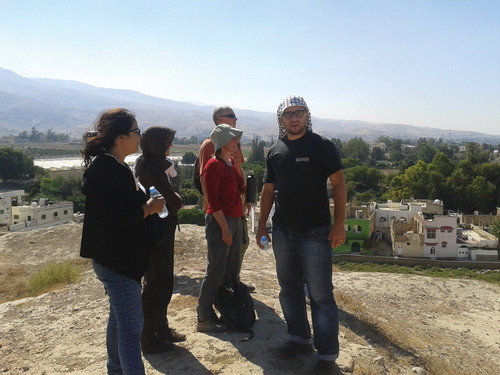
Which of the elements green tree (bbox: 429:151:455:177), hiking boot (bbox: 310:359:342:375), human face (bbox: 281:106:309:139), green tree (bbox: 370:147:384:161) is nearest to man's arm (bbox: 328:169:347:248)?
human face (bbox: 281:106:309:139)

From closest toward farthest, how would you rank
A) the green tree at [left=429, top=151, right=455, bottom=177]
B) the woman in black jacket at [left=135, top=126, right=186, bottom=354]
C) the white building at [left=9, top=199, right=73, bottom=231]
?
the woman in black jacket at [left=135, top=126, right=186, bottom=354]
the white building at [left=9, top=199, right=73, bottom=231]
the green tree at [left=429, top=151, right=455, bottom=177]

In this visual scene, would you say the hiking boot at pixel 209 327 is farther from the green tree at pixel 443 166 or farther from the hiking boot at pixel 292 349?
the green tree at pixel 443 166

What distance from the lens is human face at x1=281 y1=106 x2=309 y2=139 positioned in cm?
272

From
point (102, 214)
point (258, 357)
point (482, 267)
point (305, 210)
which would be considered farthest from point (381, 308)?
point (482, 267)

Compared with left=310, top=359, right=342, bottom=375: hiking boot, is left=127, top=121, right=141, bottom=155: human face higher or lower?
higher

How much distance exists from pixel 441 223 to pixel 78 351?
20.1 metres

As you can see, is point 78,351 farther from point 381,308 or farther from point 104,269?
point 381,308

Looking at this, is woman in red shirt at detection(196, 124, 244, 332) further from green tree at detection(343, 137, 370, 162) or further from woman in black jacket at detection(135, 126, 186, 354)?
green tree at detection(343, 137, 370, 162)

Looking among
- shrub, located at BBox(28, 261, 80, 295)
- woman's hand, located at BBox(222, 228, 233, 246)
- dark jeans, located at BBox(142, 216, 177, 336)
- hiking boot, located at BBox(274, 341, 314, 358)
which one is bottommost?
shrub, located at BBox(28, 261, 80, 295)

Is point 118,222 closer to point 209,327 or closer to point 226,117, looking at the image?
point 209,327

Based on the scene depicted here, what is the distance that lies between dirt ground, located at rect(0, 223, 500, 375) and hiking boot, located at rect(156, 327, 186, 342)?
90 mm

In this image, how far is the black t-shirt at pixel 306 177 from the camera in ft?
8.71

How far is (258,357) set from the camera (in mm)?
3010

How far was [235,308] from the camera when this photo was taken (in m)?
3.44
